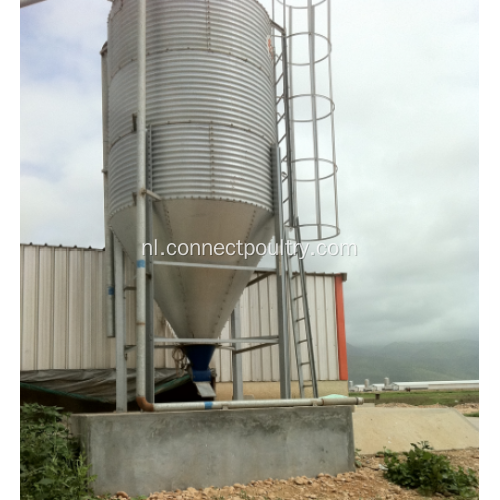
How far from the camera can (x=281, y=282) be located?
816cm

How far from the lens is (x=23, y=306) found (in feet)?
35.0

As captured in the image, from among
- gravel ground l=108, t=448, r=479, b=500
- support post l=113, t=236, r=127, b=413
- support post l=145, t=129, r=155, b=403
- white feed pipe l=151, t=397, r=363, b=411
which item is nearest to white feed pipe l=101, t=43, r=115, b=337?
support post l=113, t=236, r=127, b=413

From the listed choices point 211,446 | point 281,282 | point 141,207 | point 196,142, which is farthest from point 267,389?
point 196,142

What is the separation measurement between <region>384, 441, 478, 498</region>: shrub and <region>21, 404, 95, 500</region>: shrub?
146 inches

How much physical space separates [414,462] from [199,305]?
11.5 ft

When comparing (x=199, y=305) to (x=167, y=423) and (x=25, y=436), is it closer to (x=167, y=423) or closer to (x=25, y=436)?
(x=167, y=423)

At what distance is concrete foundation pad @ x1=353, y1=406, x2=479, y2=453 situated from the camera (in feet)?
30.5

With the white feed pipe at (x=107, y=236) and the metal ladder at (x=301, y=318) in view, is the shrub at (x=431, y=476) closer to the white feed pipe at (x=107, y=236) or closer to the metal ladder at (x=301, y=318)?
the metal ladder at (x=301, y=318)

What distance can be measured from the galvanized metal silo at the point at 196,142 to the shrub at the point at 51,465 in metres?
2.47

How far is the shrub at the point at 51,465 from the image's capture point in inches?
216

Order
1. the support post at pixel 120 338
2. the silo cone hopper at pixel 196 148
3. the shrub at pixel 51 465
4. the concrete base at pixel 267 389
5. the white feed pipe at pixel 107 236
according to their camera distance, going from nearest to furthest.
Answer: the shrub at pixel 51 465, the silo cone hopper at pixel 196 148, the support post at pixel 120 338, the white feed pipe at pixel 107 236, the concrete base at pixel 267 389

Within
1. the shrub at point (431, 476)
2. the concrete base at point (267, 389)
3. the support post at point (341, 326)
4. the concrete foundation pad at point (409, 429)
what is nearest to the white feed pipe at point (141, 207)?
the shrub at point (431, 476)
